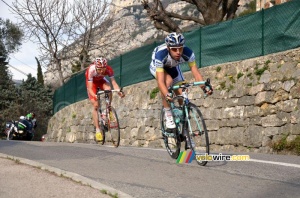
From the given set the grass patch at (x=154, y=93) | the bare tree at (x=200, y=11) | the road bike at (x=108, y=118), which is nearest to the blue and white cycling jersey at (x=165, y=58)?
the road bike at (x=108, y=118)

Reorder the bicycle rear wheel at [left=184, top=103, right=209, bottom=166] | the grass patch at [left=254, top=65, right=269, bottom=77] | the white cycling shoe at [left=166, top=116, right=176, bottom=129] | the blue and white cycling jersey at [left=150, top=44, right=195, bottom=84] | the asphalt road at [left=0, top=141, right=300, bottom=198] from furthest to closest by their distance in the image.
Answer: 1. the grass patch at [left=254, top=65, right=269, bottom=77]
2. the white cycling shoe at [left=166, top=116, right=176, bottom=129]
3. the blue and white cycling jersey at [left=150, top=44, right=195, bottom=84]
4. the bicycle rear wheel at [left=184, top=103, right=209, bottom=166]
5. the asphalt road at [left=0, top=141, right=300, bottom=198]

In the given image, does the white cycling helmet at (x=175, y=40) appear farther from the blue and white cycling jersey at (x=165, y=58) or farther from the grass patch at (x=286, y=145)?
the grass patch at (x=286, y=145)

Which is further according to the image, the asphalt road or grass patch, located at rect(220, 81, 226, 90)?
grass patch, located at rect(220, 81, 226, 90)

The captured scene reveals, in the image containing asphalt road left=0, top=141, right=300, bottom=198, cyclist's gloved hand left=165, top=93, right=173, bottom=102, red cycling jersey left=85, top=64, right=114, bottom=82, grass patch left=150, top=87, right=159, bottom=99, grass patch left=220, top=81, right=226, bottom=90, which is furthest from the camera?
grass patch left=150, top=87, right=159, bottom=99

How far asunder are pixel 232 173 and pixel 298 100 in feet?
17.9

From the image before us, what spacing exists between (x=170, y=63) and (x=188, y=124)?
106cm

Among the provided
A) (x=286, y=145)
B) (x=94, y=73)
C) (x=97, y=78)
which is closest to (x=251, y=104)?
(x=286, y=145)

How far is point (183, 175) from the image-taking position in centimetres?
773

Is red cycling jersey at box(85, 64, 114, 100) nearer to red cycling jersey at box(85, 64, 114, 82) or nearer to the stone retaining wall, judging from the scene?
red cycling jersey at box(85, 64, 114, 82)

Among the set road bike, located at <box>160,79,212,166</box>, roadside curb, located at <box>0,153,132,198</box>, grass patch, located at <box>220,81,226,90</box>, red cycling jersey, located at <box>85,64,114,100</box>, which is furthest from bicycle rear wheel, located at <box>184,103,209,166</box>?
grass patch, located at <box>220,81,226,90</box>

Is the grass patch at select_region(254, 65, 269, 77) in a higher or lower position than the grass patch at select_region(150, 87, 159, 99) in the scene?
lower

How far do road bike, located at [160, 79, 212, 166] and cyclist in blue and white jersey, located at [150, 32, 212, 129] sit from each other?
0.13m

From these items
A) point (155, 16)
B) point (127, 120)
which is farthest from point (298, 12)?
point (155, 16)

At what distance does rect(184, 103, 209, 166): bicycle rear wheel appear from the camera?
8323 mm
